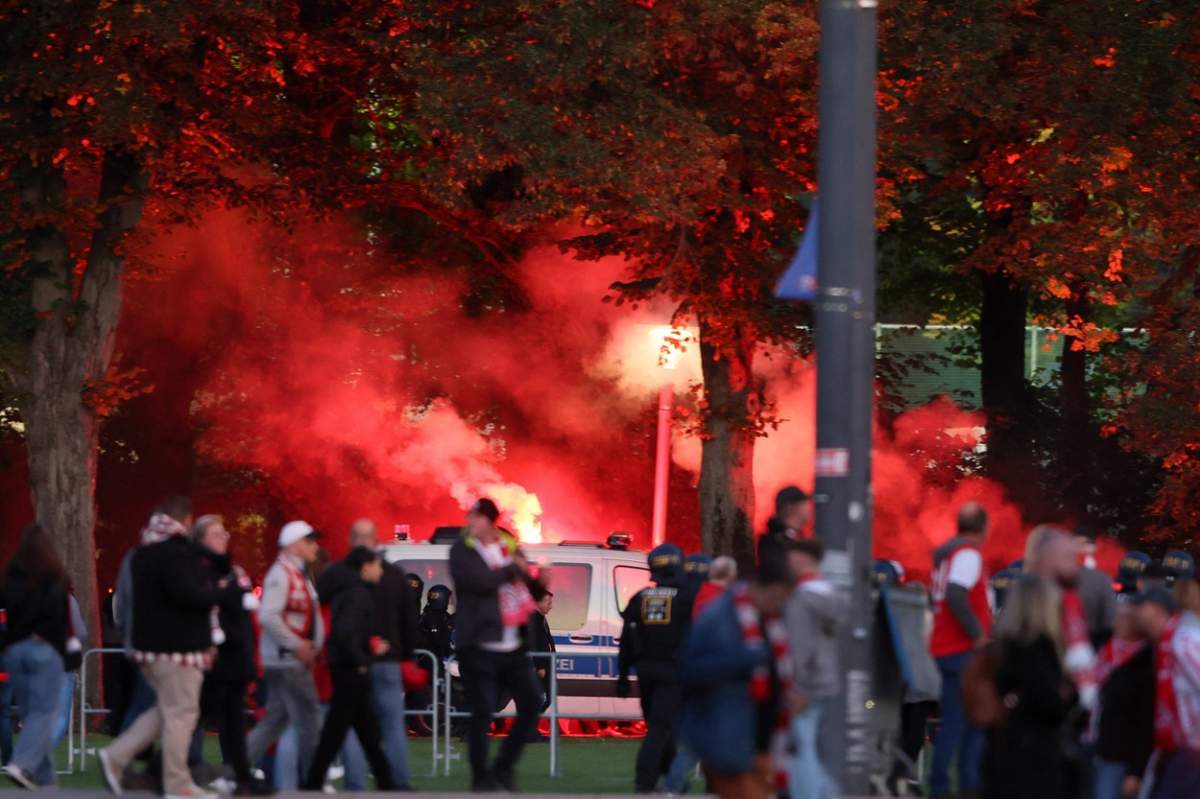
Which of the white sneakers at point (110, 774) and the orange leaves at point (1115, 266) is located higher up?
the orange leaves at point (1115, 266)

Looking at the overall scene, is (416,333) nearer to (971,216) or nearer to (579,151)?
(971,216)

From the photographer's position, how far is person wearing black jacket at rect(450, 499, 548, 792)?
12805 mm

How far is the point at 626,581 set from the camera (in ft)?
70.7

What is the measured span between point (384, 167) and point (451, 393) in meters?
5.29

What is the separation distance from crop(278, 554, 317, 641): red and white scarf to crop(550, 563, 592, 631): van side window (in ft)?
28.6

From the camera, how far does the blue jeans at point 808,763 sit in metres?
9.54

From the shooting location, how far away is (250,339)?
30.6 metres

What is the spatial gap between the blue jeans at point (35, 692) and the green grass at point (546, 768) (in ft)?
5.52

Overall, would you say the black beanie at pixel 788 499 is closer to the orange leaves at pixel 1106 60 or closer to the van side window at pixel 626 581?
the van side window at pixel 626 581

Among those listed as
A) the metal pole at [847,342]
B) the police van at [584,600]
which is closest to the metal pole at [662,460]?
the police van at [584,600]

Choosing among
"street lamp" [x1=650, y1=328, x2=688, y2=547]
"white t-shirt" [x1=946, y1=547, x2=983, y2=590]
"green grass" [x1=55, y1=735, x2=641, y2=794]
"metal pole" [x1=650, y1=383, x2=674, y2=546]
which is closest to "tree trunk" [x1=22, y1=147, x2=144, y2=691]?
"green grass" [x1=55, y1=735, x2=641, y2=794]

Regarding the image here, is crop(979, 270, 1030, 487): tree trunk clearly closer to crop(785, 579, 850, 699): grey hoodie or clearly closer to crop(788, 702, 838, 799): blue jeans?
crop(788, 702, 838, 799): blue jeans

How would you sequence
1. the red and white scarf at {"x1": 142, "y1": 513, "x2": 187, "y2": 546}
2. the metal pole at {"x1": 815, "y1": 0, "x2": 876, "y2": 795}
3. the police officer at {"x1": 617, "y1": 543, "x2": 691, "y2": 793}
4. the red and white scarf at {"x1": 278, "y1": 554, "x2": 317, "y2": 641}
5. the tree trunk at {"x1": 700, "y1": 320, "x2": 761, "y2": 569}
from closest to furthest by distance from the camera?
1. the metal pole at {"x1": 815, "y1": 0, "x2": 876, "y2": 795}
2. the red and white scarf at {"x1": 142, "y1": 513, "x2": 187, "y2": 546}
3. the red and white scarf at {"x1": 278, "y1": 554, "x2": 317, "y2": 641}
4. the police officer at {"x1": 617, "y1": 543, "x2": 691, "y2": 793}
5. the tree trunk at {"x1": 700, "y1": 320, "x2": 761, "y2": 569}

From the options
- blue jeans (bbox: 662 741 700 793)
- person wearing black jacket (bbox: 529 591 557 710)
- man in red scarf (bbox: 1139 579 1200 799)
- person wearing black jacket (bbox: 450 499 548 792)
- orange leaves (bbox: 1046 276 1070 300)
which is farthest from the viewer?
orange leaves (bbox: 1046 276 1070 300)
